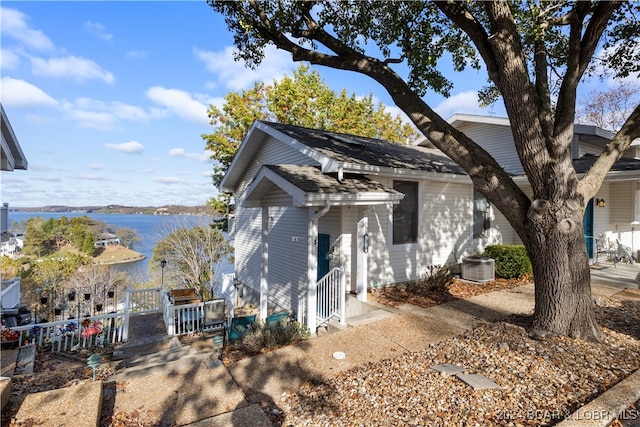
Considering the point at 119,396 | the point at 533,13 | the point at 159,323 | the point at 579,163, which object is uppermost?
the point at 533,13

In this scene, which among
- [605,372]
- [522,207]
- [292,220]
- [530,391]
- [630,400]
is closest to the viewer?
[630,400]

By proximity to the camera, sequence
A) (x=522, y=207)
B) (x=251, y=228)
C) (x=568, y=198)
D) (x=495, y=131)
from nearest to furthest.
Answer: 1. (x=568, y=198)
2. (x=522, y=207)
3. (x=251, y=228)
4. (x=495, y=131)

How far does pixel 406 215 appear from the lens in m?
8.62

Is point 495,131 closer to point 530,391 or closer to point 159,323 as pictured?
point 530,391

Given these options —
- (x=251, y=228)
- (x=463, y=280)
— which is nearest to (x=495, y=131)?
(x=463, y=280)

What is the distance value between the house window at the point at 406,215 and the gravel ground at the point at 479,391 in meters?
3.97

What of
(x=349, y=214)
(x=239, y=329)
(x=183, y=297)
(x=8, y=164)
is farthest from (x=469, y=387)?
(x=8, y=164)

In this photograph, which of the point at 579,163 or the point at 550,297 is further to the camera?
the point at 579,163

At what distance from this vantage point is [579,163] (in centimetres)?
1057

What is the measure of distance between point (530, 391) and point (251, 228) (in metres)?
9.65

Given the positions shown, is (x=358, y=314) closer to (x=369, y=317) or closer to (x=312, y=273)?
(x=369, y=317)

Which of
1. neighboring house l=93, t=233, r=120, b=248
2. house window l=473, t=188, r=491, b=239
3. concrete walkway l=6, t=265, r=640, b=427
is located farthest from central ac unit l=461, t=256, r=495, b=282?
neighboring house l=93, t=233, r=120, b=248

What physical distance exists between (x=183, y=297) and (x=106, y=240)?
191 feet

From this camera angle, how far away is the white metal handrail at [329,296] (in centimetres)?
620
